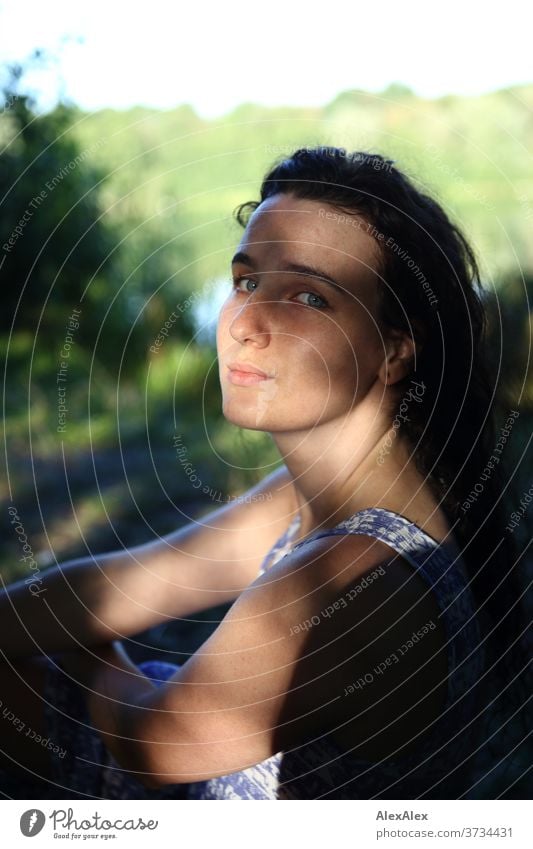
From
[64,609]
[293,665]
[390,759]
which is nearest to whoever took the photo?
[293,665]

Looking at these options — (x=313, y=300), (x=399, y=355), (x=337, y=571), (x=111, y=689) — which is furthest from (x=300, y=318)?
(x=111, y=689)

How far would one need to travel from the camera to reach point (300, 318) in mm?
1009

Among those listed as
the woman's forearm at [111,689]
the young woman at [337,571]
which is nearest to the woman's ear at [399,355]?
the young woman at [337,571]

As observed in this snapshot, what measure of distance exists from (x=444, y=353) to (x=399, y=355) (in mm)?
81

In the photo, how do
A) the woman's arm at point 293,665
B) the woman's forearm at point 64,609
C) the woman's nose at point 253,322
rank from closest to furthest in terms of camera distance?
1. the woman's arm at point 293,665
2. the woman's nose at point 253,322
3. the woman's forearm at point 64,609

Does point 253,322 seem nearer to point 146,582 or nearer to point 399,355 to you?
point 399,355

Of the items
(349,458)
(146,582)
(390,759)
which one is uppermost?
(349,458)

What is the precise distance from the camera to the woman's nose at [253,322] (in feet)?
3.33

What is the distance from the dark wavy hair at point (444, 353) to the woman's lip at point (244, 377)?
0.15 m

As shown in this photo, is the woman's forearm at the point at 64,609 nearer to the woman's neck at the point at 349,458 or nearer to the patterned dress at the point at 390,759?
the patterned dress at the point at 390,759

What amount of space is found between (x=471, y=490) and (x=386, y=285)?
294 mm

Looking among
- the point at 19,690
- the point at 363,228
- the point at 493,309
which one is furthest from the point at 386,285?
the point at 493,309

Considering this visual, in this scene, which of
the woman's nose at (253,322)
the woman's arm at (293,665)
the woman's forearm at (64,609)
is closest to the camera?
the woman's arm at (293,665)
